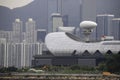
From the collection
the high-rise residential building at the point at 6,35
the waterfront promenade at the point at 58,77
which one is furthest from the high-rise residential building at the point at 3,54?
the waterfront promenade at the point at 58,77

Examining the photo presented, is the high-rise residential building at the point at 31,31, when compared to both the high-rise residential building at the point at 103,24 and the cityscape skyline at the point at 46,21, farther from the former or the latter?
the high-rise residential building at the point at 103,24

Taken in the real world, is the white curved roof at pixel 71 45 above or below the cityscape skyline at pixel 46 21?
below

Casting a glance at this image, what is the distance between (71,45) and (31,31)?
39.9 meters

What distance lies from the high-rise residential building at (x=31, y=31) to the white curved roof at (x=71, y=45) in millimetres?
33369

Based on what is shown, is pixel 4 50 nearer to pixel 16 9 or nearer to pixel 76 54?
pixel 16 9

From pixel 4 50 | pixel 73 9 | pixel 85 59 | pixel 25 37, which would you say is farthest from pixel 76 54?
pixel 73 9

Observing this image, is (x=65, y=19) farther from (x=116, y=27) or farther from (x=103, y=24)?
(x=116, y=27)

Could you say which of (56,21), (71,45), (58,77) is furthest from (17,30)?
(58,77)

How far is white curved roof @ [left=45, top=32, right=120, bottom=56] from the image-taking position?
138 feet

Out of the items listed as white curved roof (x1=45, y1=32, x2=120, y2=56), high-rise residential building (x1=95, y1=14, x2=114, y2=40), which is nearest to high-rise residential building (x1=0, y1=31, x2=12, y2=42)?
high-rise residential building (x1=95, y1=14, x2=114, y2=40)

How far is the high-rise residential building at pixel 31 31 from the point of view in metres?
79.2

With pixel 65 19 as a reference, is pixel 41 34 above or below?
below

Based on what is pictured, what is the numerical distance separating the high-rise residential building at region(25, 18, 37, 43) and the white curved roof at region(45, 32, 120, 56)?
1314 inches

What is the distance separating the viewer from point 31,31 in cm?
8288
